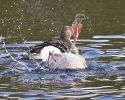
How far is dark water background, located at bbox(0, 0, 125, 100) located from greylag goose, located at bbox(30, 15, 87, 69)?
0.23 meters

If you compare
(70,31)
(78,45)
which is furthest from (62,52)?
(78,45)

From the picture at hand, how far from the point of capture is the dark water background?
11.7 meters

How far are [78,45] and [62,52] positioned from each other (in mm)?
2178

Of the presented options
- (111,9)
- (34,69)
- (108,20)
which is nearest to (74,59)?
(34,69)

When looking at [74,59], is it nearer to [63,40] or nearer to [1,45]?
[63,40]

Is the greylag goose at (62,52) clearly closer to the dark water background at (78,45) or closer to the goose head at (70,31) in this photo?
the goose head at (70,31)

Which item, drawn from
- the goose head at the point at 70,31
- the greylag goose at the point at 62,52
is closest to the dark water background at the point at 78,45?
the greylag goose at the point at 62,52

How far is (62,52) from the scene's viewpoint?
1471cm

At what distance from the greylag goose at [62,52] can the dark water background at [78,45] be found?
232 millimetres

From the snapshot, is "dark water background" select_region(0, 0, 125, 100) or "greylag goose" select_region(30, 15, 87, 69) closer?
"dark water background" select_region(0, 0, 125, 100)

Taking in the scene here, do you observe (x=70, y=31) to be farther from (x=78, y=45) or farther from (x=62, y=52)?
(x=62, y=52)

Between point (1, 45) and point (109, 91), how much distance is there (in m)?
5.46

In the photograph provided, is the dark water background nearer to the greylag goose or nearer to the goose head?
the greylag goose

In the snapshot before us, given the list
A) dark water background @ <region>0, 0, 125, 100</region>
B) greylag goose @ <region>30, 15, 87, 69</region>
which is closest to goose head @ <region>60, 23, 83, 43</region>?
greylag goose @ <region>30, 15, 87, 69</region>
